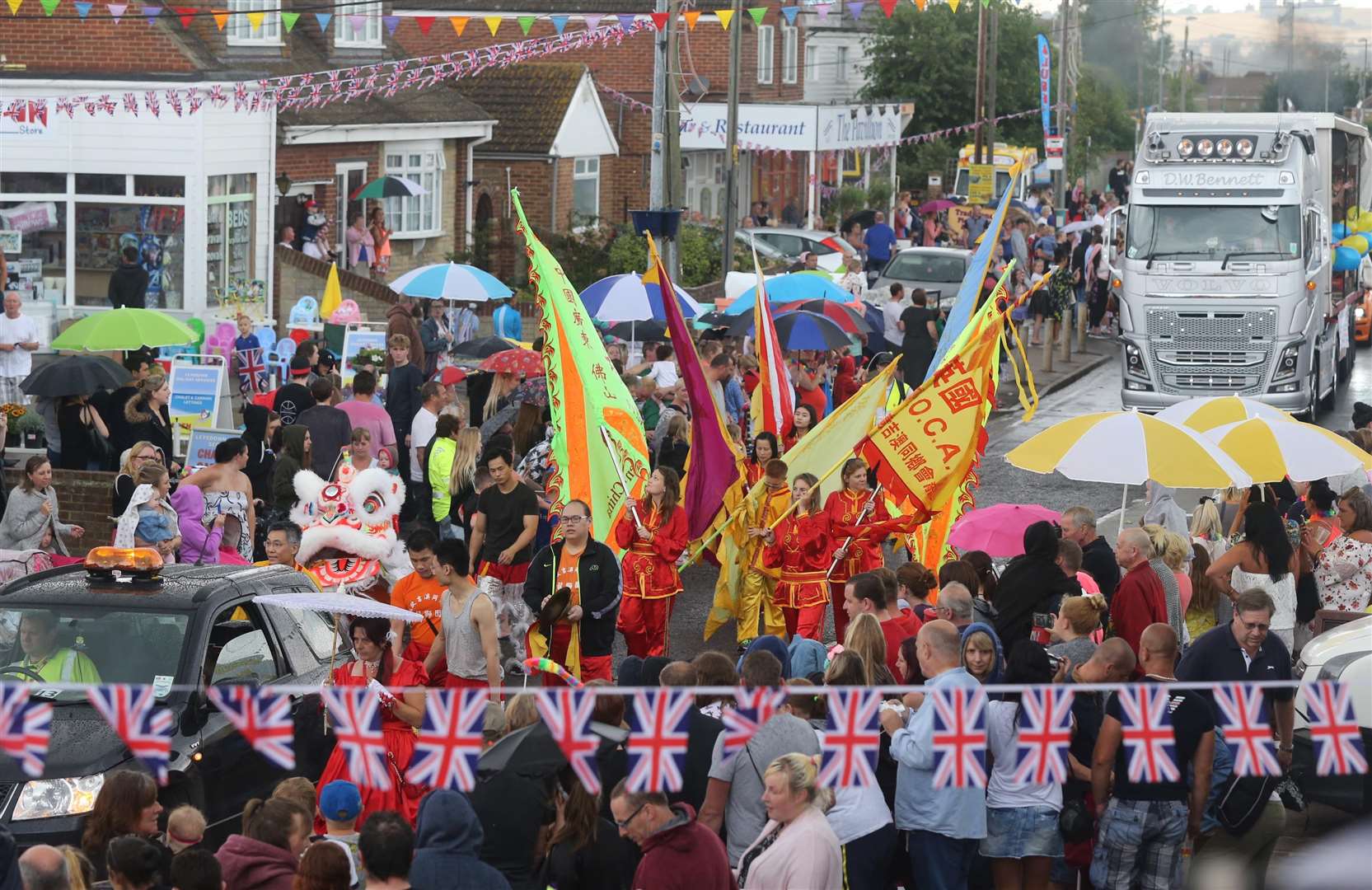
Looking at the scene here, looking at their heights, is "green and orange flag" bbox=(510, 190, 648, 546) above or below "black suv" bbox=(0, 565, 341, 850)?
above

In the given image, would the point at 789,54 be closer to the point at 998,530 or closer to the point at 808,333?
the point at 808,333

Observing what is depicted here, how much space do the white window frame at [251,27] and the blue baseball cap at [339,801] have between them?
2207 cm

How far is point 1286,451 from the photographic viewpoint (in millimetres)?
12039

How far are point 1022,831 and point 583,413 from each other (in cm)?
601

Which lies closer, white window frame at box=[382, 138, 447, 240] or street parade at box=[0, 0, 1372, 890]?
street parade at box=[0, 0, 1372, 890]

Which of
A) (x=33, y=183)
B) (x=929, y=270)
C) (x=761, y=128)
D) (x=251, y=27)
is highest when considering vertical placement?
(x=761, y=128)

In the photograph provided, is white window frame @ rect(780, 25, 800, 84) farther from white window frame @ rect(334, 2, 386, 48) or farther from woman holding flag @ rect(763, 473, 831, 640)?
woman holding flag @ rect(763, 473, 831, 640)

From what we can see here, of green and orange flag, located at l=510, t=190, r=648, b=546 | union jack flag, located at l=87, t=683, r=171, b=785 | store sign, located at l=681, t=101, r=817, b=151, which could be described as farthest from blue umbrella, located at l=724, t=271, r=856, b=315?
store sign, located at l=681, t=101, r=817, b=151

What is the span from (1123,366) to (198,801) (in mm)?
16664

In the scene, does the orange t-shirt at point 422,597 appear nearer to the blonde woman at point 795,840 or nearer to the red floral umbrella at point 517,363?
the blonde woman at point 795,840

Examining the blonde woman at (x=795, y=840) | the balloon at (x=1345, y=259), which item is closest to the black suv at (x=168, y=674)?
the blonde woman at (x=795, y=840)

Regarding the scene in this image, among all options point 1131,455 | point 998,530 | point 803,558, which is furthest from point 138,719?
point 1131,455

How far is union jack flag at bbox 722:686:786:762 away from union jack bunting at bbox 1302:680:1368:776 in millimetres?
2050

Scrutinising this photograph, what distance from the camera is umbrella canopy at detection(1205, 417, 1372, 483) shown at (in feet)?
39.0
